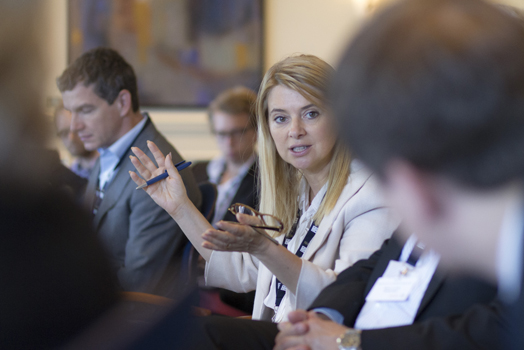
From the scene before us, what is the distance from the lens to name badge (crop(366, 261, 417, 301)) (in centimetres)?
116

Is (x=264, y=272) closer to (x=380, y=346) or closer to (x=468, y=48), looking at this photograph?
(x=380, y=346)

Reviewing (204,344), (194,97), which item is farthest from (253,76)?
(204,344)

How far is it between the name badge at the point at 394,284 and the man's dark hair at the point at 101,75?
2059 millimetres

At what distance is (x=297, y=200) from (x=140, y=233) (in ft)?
2.71

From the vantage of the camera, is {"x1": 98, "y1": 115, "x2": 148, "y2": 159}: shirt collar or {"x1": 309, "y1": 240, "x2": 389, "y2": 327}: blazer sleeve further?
{"x1": 98, "y1": 115, "x2": 148, "y2": 159}: shirt collar

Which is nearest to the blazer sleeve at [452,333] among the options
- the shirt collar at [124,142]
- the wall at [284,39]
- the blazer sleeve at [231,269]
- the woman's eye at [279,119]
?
the blazer sleeve at [231,269]

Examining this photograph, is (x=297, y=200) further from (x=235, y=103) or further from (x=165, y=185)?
(x=235, y=103)

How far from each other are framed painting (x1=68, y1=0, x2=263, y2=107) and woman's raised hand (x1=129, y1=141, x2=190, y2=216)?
3.41 metres

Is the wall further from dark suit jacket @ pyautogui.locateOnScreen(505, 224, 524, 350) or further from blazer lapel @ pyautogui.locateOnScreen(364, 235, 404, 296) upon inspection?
dark suit jacket @ pyautogui.locateOnScreen(505, 224, 524, 350)

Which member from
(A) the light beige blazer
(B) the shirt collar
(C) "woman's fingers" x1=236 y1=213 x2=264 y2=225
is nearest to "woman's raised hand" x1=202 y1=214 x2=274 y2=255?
(C) "woman's fingers" x1=236 y1=213 x2=264 y2=225

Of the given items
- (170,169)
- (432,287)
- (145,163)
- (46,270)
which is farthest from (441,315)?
(145,163)

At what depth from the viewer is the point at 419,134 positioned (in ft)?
2.17

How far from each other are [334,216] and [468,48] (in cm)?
121

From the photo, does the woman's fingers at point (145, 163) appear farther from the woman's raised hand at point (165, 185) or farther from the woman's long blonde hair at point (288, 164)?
the woman's long blonde hair at point (288, 164)
